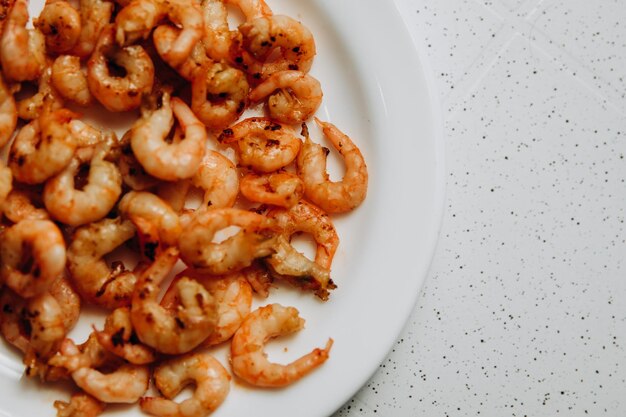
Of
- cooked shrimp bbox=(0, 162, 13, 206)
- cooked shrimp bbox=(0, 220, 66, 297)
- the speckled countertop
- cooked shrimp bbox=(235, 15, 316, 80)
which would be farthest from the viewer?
the speckled countertop

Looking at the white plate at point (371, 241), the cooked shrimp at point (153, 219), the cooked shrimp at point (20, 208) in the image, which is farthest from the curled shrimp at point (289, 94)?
the cooked shrimp at point (20, 208)

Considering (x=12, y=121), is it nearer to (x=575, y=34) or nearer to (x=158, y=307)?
(x=158, y=307)

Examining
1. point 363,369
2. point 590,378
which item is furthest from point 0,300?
point 590,378

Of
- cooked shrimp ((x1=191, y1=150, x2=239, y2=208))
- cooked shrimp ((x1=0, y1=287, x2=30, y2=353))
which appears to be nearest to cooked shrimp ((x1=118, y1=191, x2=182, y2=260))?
cooked shrimp ((x1=191, y1=150, x2=239, y2=208))

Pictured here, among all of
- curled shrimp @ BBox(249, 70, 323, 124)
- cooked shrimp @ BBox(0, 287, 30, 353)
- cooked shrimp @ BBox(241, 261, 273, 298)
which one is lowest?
cooked shrimp @ BBox(0, 287, 30, 353)

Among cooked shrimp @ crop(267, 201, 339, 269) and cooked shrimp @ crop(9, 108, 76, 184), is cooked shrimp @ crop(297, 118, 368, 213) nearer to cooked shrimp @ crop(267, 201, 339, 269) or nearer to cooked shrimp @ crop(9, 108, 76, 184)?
cooked shrimp @ crop(267, 201, 339, 269)

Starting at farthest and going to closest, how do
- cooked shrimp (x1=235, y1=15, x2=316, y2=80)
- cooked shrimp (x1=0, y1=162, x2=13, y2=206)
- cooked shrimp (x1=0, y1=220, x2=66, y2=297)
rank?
1. cooked shrimp (x1=235, y1=15, x2=316, y2=80)
2. cooked shrimp (x1=0, y1=162, x2=13, y2=206)
3. cooked shrimp (x1=0, y1=220, x2=66, y2=297)

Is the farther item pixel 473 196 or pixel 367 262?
pixel 473 196

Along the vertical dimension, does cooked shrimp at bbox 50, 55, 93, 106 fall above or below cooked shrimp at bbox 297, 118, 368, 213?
below
